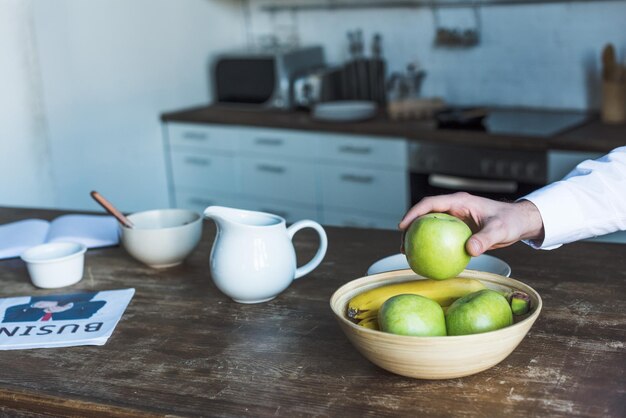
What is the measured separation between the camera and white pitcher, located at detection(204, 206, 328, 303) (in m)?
1.51

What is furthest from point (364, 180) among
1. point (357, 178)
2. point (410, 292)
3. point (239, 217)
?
point (410, 292)

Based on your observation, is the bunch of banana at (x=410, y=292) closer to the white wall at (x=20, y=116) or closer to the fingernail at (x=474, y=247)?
the fingernail at (x=474, y=247)

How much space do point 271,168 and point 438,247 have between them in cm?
274

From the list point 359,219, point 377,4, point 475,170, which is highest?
point 377,4

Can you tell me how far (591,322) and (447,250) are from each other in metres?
0.32

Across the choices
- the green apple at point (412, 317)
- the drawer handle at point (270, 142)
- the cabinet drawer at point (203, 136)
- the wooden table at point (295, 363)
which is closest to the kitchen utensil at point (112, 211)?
the wooden table at point (295, 363)

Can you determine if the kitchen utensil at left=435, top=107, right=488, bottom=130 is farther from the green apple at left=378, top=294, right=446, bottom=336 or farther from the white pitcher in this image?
the green apple at left=378, top=294, right=446, bottom=336

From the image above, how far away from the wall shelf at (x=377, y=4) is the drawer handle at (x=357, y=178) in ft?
3.06

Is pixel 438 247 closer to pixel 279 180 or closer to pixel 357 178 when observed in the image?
pixel 357 178

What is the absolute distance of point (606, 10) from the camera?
3512 millimetres

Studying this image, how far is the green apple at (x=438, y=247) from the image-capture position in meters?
1.24

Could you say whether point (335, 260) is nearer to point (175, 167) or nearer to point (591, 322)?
point (591, 322)

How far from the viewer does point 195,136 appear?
4.16 meters

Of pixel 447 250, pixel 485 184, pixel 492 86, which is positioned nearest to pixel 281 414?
pixel 447 250
